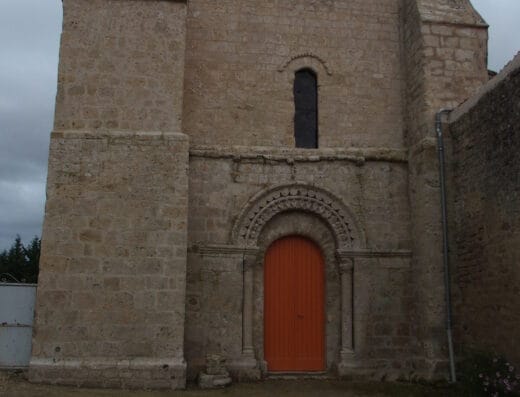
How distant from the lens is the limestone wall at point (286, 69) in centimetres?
984

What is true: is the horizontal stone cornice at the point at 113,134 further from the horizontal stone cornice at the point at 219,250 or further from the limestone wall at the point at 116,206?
the horizontal stone cornice at the point at 219,250

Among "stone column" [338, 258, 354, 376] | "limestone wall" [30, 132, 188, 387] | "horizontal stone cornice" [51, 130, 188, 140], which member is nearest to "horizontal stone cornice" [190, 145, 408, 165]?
"horizontal stone cornice" [51, 130, 188, 140]

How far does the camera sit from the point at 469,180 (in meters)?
8.87

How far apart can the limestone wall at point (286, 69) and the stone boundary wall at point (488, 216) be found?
154 centimetres

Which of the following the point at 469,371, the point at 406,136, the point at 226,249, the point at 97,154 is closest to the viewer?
the point at 469,371

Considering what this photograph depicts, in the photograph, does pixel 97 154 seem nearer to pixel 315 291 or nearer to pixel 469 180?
pixel 315 291

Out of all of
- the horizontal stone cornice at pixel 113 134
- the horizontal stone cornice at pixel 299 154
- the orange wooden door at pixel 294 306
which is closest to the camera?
the horizontal stone cornice at pixel 113 134

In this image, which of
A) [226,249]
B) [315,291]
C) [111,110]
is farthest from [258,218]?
[111,110]

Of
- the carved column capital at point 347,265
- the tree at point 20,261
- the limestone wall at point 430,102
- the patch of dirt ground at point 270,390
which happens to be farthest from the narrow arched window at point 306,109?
the tree at point 20,261

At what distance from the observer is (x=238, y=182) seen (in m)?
9.55

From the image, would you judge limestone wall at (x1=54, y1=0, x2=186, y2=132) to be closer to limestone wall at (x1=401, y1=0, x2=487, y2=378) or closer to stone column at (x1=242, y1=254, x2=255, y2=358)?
stone column at (x1=242, y1=254, x2=255, y2=358)

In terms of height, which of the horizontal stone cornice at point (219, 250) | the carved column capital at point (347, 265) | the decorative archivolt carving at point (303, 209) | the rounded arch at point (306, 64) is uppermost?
the rounded arch at point (306, 64)

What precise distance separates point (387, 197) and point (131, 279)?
14.4ft

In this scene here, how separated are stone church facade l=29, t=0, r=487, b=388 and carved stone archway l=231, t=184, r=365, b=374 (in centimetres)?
2
